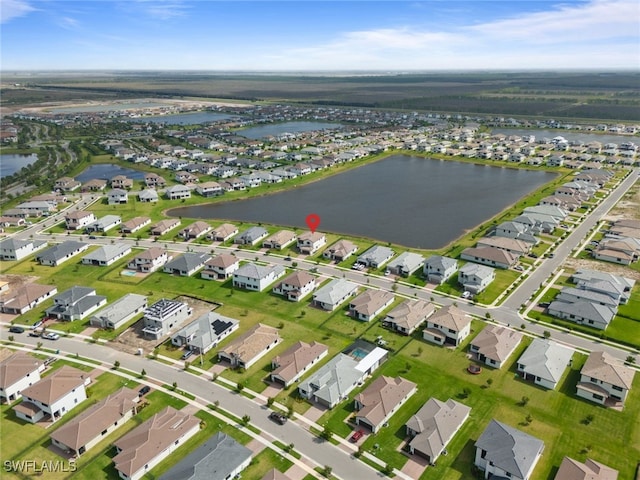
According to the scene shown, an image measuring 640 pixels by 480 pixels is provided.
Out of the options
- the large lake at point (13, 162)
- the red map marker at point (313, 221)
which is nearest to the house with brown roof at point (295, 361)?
the red map marker at point (313, 221)

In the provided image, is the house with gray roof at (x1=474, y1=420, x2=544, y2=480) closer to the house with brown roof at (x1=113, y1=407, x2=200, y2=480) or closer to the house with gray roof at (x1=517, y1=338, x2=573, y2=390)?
the house with gray roof at (x1=517, y1=338, x2=573, y2=390)

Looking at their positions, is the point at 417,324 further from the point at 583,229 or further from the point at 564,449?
the point at 583,229

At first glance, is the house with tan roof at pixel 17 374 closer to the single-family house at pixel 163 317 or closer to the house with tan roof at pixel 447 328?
the single-family house at pixel 163 317

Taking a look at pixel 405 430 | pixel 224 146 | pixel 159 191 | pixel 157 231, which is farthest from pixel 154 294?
pixel 224 146

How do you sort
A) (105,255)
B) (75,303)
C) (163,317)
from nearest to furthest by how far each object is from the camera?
(163,317) → (75,303) → (105,255)

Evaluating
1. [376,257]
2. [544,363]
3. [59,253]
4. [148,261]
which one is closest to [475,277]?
[376,257]

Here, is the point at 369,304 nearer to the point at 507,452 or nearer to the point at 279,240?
the point at 507,452

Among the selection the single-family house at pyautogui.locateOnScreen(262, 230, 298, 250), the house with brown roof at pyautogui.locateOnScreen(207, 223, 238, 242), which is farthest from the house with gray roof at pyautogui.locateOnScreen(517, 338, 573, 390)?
the house with brown roof at pyautogui.locateOnScreen(207, 223, 238, 242)
